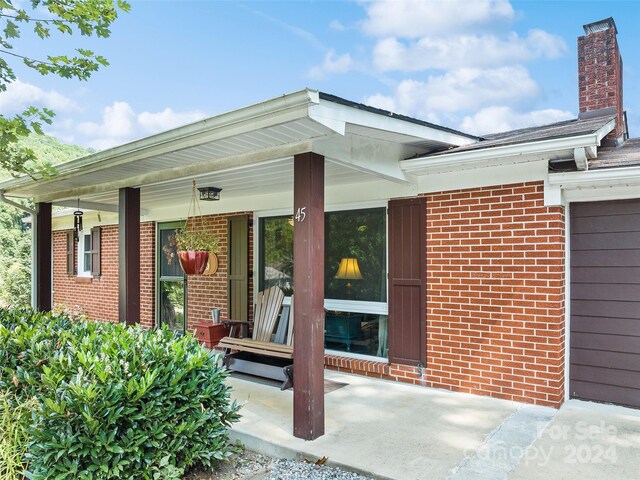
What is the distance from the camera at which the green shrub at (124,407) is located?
2.54 meters

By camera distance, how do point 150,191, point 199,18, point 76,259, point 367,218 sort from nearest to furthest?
point 367,218, point 150,191, point 76,259, point 199,18

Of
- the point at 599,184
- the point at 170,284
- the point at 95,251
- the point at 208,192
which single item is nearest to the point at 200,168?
the point at 208,192

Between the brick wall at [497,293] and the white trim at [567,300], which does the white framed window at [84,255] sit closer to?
the brick wall at [497,293]

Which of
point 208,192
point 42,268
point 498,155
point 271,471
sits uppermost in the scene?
point 498,155

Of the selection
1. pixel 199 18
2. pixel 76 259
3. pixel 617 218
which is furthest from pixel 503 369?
pixel 199 18

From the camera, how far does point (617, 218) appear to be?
13.2ft

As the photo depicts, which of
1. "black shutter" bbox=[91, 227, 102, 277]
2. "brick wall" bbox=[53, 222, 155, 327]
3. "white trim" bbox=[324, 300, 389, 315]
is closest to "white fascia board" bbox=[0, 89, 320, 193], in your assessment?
"white trim" bbox=[324, 300, 389, 315]

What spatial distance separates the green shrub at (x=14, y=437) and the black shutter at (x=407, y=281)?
3336mm

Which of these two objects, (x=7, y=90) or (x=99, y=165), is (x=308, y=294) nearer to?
(x=99, y=165)

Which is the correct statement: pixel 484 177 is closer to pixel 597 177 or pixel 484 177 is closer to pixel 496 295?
pixel 597 177

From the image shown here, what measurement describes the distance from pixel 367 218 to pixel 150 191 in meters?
2.86

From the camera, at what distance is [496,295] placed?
430 centimetres

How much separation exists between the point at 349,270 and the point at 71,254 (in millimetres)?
7126

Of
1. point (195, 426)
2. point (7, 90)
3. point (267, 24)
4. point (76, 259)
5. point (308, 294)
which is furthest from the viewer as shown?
point (267, 24)
